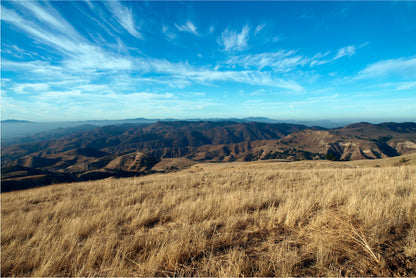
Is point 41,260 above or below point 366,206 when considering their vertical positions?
below

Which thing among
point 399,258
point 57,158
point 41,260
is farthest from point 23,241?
point 57,158

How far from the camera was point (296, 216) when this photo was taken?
3428 mm

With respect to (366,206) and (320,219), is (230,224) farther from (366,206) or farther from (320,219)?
(366,206)

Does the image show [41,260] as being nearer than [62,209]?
Yes

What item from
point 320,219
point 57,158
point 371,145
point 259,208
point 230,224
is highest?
point 320,219

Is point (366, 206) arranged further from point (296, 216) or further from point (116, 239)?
point (116, 239)

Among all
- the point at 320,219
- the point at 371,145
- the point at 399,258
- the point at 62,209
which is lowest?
the point at 371,145

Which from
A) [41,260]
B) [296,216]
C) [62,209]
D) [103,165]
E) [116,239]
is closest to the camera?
[41,260]

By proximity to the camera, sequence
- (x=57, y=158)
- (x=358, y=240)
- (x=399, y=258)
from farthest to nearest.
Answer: (x=57, y=158)
(x=358, y=240)
(x=399, y=258)

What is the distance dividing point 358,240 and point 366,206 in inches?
55.2

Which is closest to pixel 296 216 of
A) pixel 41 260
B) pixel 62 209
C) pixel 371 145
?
pixel 41 260

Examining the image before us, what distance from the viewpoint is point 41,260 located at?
104 inches

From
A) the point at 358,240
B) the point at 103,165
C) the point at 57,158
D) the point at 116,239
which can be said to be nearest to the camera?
the point at 358,240

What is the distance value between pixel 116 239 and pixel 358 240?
4.05 meters
